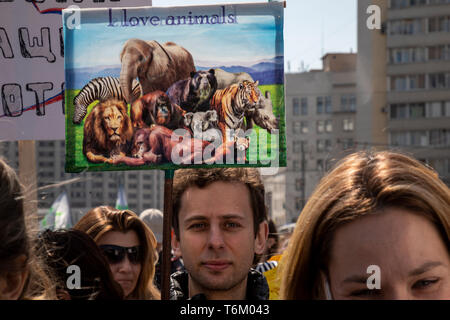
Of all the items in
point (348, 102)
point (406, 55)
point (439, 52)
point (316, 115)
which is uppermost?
point (439, 52)

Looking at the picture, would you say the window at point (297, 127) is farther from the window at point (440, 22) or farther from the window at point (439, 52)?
the window at point (440, 22)

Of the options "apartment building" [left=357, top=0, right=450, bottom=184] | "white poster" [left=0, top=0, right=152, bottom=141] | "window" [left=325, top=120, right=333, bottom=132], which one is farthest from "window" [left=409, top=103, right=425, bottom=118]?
"white poster" [left=0, top=0, right=152, bottom=141]

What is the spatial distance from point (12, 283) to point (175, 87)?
1714 millimetres

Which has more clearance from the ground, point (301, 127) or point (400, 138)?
→ point (301, 127)

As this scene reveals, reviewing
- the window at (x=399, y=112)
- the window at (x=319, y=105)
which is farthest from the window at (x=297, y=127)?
the window at (x=399, y=112)

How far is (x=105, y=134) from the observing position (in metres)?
3.65

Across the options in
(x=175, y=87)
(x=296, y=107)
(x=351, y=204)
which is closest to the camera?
(x=351, y=204)

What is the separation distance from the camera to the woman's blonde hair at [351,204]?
2445 mm

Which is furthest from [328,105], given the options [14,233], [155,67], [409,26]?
[14,233]

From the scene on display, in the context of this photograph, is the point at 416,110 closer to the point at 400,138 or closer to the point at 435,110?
the point at 435,110

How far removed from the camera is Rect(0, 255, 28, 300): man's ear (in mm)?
2121

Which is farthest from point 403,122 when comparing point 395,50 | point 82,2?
point 82,2

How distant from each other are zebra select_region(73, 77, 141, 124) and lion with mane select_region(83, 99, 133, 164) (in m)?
0.03

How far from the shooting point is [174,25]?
3.71m
